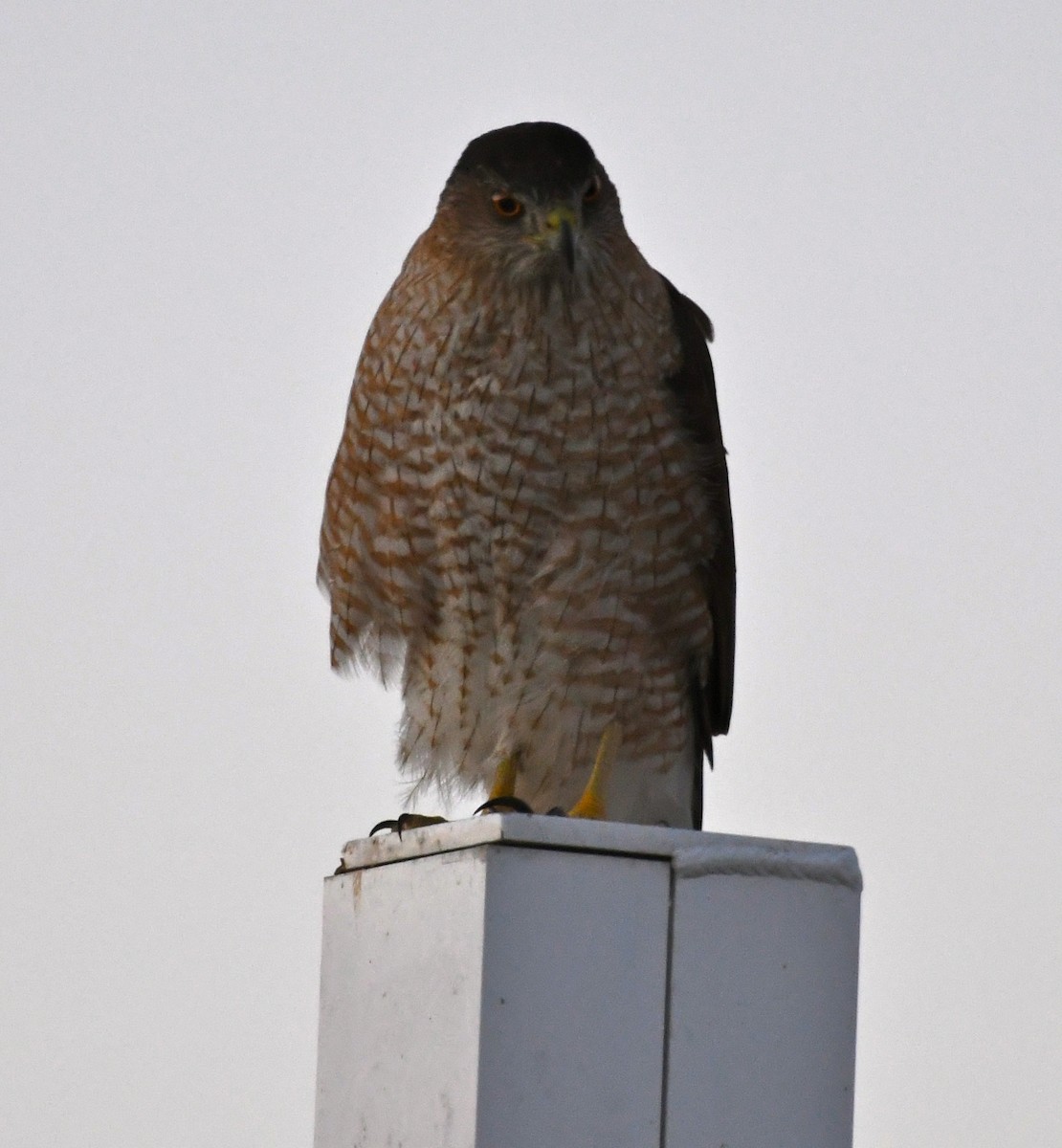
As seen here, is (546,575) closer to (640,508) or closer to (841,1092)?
(640,508)

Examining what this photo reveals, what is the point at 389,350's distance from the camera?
4504 mm

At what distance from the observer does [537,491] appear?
4.31 metres

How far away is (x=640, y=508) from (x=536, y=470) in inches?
10.3

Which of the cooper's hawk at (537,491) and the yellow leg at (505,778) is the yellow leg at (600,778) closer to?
the cooper's hawk at (537,491)

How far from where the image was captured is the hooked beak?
14.2 ft

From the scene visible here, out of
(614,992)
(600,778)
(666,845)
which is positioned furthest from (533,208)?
(614,992)

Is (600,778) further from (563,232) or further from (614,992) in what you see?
(614,992)

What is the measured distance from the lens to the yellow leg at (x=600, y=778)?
172 inches

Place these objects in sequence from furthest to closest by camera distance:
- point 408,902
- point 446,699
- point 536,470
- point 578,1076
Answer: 1. point 446,699
2. point 536,470
3. point 408,902
4. point 578,1076

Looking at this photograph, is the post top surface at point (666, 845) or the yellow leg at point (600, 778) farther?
the yellow leg at point (600, 778)

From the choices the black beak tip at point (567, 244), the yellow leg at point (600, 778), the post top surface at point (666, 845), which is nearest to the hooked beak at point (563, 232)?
the black beak tip at point (567, 244)

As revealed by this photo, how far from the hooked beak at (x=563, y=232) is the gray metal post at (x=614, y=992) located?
179 centimetres

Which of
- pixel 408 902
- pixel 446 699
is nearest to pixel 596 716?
pixel 446 699

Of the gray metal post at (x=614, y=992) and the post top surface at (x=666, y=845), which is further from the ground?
the post top surface at (x=666, y=845)
